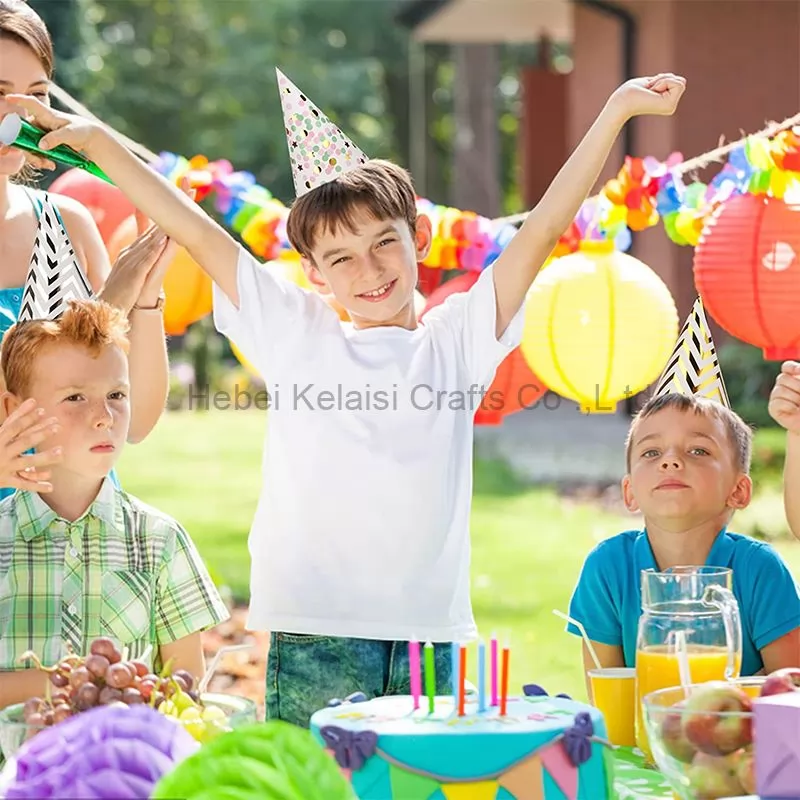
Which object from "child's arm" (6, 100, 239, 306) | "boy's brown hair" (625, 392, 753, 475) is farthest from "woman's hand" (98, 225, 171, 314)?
"boy's brown hair" (625, 392, 753, 475)

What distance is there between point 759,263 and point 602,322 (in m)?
0.48

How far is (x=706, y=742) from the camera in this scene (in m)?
1.66

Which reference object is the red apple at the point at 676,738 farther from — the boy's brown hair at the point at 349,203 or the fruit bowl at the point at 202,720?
the boy's brown hair at the point at 349,203

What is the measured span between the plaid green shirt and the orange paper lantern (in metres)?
1.34

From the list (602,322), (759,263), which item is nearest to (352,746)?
(759,263)

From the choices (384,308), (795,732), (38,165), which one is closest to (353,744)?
(795,732)

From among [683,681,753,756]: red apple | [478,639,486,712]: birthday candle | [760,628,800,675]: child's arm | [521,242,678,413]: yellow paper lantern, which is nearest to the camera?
[683,681,753,756]: red apple

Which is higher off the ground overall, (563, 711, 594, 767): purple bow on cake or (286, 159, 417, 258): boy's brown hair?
(286, 159, 417, 258): boy's brown hair

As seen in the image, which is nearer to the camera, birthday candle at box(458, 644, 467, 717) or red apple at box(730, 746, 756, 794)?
red apple at box(730, 746, 756, 794)

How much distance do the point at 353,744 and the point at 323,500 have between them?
2.83 feet

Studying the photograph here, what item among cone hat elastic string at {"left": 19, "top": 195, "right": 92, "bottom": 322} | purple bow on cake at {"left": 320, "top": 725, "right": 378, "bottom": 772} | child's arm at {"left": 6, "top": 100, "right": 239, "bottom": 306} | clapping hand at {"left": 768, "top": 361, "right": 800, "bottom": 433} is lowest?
purple bow on cake at {"left": 320, "top": 725, "right": 378, "bottom": 772}

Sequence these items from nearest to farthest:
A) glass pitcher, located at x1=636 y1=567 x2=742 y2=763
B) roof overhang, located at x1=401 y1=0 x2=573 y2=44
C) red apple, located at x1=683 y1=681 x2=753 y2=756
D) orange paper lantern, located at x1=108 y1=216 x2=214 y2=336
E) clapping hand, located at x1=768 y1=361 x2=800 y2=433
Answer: red apple, located at x1=683 y1=681 x2=753 y2=756 → glass pitcher, located at x1=636 y1=567 x2=742 y2=763 → clapping hand, located at x1=768 y1=361 x2=800 y2=433 → orange paper lantern, located at x1=108 y1=216 x2=214 y2=336 → roof overhang, located at x1=401 y1=0 x2=573 y2=44

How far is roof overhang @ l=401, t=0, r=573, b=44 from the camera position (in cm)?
1555

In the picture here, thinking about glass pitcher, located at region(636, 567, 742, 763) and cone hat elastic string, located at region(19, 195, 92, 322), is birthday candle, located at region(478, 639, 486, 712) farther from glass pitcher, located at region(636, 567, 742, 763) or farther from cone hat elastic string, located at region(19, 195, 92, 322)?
cone hat elastic string, located at region(19, 195, 92, 322)
